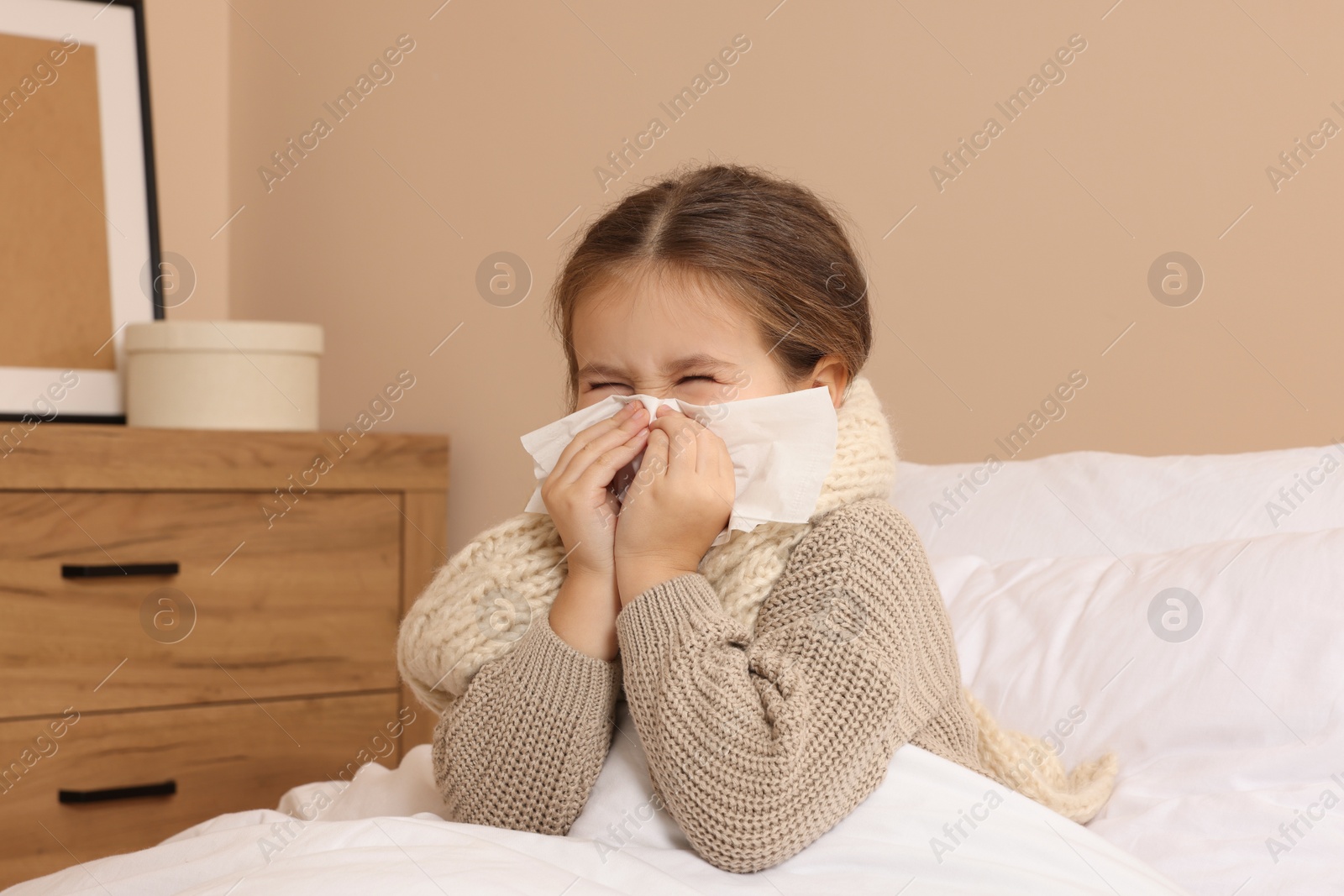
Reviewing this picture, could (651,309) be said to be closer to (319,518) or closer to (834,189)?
(834,189)

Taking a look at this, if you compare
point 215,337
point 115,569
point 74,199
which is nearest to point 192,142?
point 74,199

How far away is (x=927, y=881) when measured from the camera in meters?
0.69

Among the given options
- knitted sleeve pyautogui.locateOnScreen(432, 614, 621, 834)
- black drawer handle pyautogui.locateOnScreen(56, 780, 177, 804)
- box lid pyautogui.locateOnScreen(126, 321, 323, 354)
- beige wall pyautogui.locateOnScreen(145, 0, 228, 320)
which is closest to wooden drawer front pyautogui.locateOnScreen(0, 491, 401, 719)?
black drawer handle pyautogui.locateOnScreen(56, 780, 177, 804)

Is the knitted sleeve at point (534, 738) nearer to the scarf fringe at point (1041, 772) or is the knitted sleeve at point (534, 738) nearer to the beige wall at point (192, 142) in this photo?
the scarf fringe at point (1041, 772)

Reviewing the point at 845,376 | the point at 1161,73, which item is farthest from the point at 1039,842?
the point at 1161,73

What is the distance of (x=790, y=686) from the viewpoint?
75 centimetres

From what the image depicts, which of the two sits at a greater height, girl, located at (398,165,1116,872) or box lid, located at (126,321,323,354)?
box lid, located at (126,321,323,354)

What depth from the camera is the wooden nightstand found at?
1.71 m

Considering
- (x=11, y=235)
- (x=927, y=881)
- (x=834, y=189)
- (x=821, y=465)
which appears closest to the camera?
(x=927, y=881)

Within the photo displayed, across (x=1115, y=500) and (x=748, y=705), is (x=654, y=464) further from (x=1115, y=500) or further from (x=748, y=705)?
(x=1115, y=500)

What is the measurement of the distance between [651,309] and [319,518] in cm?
126

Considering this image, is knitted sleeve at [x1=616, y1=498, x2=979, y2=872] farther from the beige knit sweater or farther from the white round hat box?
the white round hat box

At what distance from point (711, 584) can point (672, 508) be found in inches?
→ 3.1

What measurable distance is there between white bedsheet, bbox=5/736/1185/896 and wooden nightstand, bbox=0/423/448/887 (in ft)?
3.53
